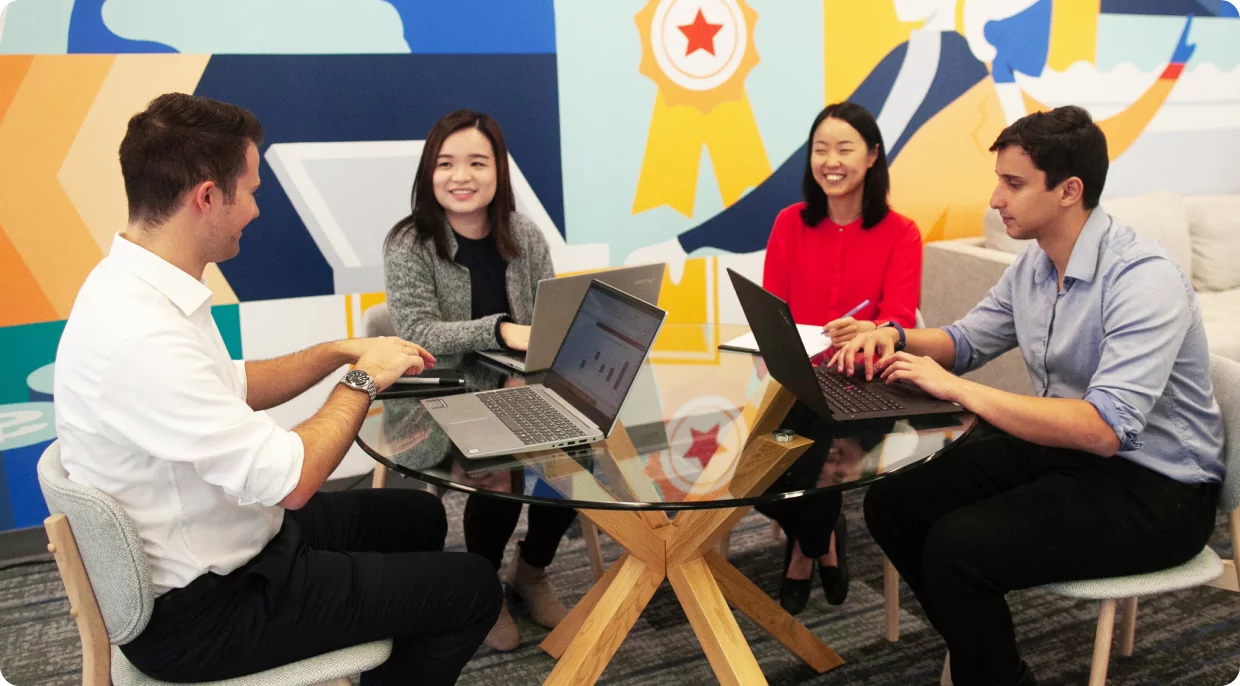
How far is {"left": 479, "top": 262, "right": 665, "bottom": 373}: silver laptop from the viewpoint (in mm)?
2295

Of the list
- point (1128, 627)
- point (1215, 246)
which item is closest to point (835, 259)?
point (1128, 627)

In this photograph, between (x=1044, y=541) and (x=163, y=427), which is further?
(x=1044, y=541)

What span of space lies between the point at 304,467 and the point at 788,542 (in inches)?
64.8

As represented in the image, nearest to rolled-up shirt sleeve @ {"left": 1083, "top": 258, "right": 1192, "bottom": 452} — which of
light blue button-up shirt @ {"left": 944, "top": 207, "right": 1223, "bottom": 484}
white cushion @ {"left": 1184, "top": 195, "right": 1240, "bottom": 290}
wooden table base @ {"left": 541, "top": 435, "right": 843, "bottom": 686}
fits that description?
light blue button-up shirt @ {"left": 944, "top": 207, "right": 1223, "bottom": 484}

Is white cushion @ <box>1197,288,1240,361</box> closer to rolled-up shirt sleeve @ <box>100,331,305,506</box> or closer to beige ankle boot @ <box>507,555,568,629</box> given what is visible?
beige ankle boot @ <box>507,555,568,629</box>

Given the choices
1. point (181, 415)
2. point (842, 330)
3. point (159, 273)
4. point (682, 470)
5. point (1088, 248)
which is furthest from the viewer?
point (842, 330)

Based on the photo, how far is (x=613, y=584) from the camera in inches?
84.2

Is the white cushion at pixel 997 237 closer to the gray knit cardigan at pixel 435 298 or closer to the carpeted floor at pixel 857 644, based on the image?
the carpeted floor at pixel 857 644

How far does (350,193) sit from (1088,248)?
92.7 inches

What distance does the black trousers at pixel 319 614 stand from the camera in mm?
1603

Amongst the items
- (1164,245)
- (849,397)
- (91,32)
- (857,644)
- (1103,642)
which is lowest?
(857,644)

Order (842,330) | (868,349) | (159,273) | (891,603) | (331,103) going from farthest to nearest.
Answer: (331,103) → (891,603) → (842,330) → (868,349) → (159,273)

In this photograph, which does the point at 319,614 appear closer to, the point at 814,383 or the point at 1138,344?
the point at 814,383

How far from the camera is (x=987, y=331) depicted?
2439 mm
